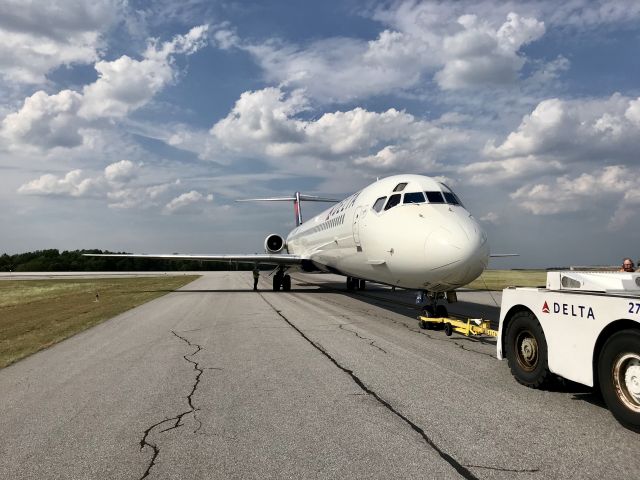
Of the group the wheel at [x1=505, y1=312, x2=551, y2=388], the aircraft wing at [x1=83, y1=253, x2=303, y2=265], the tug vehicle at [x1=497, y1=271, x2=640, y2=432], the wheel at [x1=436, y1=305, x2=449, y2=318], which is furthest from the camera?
the aircraft wing at [x1=83, y1=253, x2=303, y2=265]

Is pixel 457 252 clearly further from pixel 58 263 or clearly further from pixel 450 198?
pixel 58 263

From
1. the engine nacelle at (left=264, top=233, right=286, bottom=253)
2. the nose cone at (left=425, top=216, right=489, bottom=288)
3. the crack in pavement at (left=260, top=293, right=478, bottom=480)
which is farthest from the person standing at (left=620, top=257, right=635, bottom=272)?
the engine nacelle at (left=264, top=233, right=286, bottom=253)

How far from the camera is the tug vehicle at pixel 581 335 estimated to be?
15.3 feet

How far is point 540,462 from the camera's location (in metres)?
3.95

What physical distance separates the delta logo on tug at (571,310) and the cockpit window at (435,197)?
5.94 metres

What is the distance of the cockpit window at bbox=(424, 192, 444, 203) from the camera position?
1174 centimetres

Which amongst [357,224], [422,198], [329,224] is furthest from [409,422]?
[329,224]

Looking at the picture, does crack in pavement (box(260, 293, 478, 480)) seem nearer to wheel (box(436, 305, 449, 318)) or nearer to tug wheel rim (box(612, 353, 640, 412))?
tug wheel rim (box(612, 353, 640, 412))

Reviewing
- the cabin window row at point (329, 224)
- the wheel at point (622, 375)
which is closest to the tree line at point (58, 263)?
the cabin window row at point (329, 224)

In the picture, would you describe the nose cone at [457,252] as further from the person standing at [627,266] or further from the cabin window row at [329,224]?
the cabin window row at [329,224]

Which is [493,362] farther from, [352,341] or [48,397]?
[48,397]

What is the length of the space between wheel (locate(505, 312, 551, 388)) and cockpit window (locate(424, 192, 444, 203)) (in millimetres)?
5327

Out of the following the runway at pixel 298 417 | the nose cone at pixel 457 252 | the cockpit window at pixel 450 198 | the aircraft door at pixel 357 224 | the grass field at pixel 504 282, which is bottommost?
the grass field at pixel 504 282

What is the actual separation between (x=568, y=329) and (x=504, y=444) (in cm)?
188
